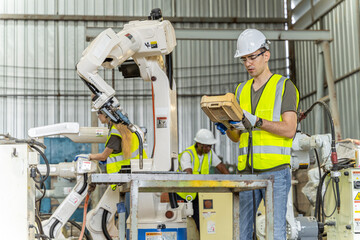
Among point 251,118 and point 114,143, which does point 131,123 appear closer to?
point 251,118

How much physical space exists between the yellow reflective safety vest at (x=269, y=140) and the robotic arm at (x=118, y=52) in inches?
33.8

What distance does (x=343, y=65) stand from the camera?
32.6ft

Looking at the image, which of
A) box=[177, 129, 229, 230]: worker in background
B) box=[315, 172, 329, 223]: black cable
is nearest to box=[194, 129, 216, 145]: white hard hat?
box=[177, 129, 229, 230]: worker in background

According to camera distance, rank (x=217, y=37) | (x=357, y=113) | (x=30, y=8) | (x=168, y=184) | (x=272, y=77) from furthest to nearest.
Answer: (x=30, y=8)
(x=357, y=113)
(x=217, y=37)
(x=272, y=77)
(x=168, y=184)

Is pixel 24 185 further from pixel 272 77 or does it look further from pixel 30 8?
pixel 30 8

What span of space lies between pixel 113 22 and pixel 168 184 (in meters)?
9.41

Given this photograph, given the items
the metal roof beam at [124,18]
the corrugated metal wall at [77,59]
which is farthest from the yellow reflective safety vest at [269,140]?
the metal roof beam at [124,18]

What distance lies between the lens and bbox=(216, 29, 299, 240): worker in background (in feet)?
10.4

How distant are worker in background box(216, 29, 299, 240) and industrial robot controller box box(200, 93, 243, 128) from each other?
10cm

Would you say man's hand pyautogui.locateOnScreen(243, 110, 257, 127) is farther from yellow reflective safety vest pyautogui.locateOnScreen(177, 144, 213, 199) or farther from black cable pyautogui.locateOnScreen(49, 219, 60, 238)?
yellow reflective safety vest pyautogui.locateOnScreen(177, 144, 213, 199)

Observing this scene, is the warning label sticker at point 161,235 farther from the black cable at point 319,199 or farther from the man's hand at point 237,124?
the man's hand at point 237,124

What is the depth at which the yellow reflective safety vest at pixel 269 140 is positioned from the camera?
3250mm

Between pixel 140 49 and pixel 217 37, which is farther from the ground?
pixel 217 37

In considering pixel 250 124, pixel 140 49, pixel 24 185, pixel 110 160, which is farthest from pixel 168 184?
pixel 110 160
